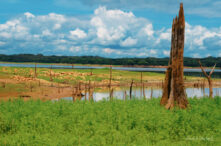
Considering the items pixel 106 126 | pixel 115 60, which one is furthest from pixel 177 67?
pixel 115 60

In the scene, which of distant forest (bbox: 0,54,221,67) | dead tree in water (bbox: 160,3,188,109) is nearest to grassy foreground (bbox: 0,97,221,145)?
dead tree in water (bbox: 160,3,188,109)

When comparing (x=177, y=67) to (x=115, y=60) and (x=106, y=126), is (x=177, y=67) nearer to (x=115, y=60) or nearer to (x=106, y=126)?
(x=106, y=126)

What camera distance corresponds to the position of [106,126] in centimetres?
1048

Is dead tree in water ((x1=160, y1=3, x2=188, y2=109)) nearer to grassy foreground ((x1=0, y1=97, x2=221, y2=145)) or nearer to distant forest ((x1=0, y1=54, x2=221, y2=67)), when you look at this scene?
grassy foreground ((x1=0, y1=97, x2=221, y2=145))

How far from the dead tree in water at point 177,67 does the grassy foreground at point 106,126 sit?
3.32 ft

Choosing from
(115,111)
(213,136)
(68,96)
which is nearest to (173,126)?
(213,136)

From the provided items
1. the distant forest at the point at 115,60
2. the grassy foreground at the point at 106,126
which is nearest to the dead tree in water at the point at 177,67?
the grassy foreground at the point at 106,126

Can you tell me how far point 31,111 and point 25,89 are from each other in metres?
19.4

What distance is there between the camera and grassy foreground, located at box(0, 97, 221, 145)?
9.01 metres

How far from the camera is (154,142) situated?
9461 millimetres

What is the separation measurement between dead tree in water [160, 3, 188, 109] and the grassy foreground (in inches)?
39.9

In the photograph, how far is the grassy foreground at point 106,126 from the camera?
901 cm

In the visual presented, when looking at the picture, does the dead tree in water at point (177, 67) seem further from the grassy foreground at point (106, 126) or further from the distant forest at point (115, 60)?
the distant forest at point (115, 60)

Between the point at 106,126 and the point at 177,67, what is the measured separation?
5.85 metres
